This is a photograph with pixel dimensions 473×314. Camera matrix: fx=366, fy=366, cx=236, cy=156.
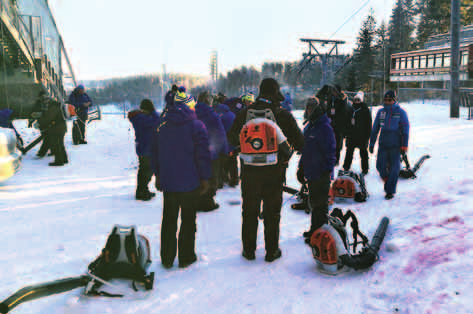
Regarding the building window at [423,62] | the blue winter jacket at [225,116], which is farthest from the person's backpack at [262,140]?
the building window at [423,62]

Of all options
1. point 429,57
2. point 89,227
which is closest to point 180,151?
point 89,227

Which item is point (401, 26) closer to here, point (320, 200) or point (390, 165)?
point (390, 165)

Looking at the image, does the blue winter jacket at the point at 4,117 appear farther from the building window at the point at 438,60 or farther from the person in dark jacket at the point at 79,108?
the building window at the point at 438,60

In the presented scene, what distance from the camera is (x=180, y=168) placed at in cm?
418

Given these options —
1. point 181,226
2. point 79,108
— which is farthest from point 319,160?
point 79,108

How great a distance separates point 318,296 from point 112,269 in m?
2.11

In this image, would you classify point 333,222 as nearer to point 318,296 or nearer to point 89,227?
point 318,296

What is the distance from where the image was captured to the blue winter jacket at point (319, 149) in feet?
15.8

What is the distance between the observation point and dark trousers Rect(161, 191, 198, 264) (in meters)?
4.26

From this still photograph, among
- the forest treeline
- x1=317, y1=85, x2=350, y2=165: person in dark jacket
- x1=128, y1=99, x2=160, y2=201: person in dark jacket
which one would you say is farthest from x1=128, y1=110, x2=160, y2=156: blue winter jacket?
the forest treeline

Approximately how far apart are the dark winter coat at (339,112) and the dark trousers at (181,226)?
5824 mm

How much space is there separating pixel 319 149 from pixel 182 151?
6.18 feet

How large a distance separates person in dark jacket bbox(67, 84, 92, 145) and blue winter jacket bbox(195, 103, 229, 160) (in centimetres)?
846

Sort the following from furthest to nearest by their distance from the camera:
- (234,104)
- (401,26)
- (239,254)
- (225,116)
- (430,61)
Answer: (401,26), (430,61), (234,104), (225,116), (239,254)
